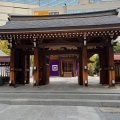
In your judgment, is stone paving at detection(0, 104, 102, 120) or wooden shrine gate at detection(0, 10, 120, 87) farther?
wooden shrine gate at detection(0, 10, 120, 87)

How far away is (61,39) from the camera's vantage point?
1384cm

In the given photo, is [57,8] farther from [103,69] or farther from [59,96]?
[59,96]

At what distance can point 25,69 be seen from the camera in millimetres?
16141

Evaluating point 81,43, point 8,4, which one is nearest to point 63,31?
point 81,43

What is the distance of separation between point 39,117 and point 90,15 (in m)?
10.8

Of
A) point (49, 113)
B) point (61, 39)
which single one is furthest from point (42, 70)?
point (49, 113)

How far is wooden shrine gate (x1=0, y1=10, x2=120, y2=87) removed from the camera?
40.5 feet

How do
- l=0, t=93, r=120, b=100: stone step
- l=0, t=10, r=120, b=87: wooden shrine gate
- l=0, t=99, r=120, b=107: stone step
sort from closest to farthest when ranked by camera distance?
l=0, t=99, r=120, b=107: stone step, l=0, t=93, r=120, b=100: stone step, l=0, t=10, r=120, b=87: wooden shrine gate

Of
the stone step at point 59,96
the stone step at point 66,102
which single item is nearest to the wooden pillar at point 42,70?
the stone step at point 59,96

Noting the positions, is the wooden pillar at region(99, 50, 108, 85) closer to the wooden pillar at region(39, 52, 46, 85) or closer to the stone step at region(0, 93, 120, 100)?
the wooden pillar at region(39, 52, 46, 85)

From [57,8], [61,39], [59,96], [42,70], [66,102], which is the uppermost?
[57,8]

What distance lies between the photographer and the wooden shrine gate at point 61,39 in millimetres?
12352

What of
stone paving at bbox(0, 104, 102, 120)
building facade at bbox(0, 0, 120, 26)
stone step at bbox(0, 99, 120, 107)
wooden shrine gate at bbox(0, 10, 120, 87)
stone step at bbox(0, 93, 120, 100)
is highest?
building facade at bbox(0, 0, 120, 26)

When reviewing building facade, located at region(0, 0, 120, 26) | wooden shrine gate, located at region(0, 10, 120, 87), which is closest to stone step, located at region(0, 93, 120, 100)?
wooden shrine gate, located at region(0, 10, 120, 87)
